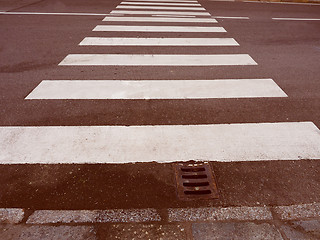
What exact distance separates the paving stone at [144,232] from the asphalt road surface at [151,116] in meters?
0.24

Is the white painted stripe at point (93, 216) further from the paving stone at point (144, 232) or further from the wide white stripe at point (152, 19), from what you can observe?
the wide white stripe at point (152, 19)

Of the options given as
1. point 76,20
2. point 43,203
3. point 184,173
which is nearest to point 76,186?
point 43,203

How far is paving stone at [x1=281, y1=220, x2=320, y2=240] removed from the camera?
2.26m

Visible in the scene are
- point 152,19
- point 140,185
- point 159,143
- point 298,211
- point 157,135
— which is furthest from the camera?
point 152,19

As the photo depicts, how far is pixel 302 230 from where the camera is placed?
231 centimetres

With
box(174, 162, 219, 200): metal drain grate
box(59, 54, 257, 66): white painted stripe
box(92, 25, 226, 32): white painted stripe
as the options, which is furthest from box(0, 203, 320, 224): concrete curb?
box(92, 25, 226, 32): white painted stripe

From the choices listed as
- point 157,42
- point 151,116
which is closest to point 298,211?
point 151,116

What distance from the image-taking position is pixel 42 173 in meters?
2.86

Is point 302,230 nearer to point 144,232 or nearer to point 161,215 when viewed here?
point 161,215

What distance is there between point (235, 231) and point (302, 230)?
59 cm

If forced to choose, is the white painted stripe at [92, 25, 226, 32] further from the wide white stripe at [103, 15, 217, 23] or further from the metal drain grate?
the metal drain grate

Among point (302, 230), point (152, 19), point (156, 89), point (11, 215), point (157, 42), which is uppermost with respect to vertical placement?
point (152, 19)

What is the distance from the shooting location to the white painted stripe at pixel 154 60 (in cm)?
569

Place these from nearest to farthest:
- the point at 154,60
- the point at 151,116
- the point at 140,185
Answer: the point at 140,185 → the point at 151,116 → the point at 154,60
